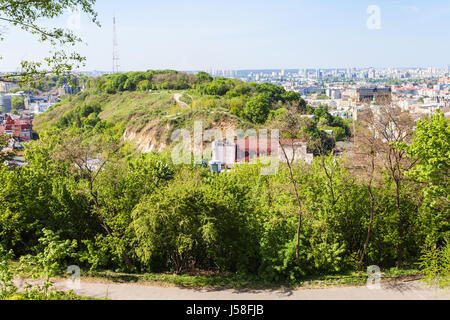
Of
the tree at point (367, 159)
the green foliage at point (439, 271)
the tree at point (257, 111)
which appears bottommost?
the green foliage at point (439, 271)

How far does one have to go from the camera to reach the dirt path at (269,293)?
1012 cm

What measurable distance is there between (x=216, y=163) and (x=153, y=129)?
22.5 meters

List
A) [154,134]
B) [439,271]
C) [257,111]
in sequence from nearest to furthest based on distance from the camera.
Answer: [439,271] < [154,134] < [257,111]

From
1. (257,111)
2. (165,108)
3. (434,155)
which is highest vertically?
(165,108)

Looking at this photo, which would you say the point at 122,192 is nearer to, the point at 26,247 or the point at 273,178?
the point at 26,247

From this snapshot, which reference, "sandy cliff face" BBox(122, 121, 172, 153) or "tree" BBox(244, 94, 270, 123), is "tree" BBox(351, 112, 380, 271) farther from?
"tree" BBox(244, 94, 270, 123)

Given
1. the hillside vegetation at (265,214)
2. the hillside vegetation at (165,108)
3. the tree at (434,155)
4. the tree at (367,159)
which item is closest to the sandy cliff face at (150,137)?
the hillside vegetation at (165,108)

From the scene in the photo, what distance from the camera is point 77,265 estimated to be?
12359mm

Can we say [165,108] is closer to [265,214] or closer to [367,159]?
[265,214]

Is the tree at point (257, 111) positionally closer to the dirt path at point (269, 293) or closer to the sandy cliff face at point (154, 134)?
the sandy cliff face at point (154, 134)

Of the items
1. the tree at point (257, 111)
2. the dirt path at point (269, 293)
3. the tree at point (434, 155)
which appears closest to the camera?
the tree at point (434, 155)

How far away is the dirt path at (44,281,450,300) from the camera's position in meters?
10.1

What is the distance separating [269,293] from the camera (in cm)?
1044

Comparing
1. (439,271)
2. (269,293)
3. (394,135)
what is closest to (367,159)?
(394,135)
